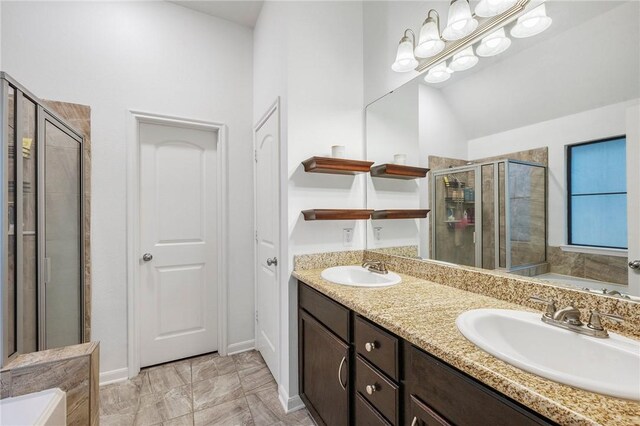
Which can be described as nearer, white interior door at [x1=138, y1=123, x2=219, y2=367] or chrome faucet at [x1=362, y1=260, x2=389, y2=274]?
chrome faucet at [x1=362, y1=260, x2=389, y2=274]

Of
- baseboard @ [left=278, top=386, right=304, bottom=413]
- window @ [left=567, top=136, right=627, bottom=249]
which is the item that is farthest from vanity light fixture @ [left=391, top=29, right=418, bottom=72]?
baseboard @ [left=278, top=386, right=304, bottom=413]

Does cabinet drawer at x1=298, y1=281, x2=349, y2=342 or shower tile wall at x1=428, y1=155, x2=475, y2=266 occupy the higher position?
shower tile wall at x1=428, y1=155, x2=475, y2=266

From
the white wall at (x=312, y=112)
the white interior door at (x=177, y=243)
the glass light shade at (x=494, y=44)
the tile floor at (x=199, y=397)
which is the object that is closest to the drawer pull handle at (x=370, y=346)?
the white wall at (x=312, y=112)

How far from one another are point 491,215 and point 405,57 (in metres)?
1.03

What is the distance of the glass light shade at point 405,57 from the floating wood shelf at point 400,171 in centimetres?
58

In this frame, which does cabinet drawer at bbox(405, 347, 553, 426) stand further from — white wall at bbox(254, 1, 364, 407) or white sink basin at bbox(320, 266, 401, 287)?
white wall at bbox(254, 1, 364, 407)

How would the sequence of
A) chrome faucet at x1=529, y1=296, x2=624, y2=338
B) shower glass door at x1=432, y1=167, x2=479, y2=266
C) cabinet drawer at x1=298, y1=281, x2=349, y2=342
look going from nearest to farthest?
chrome faucet at x1=529, y1=296, x2=624, y2=338
cabinet drawer at x1=298, y1=281, x2=349, y2=342
shower glass door at x1=432, y1=167, x2=479, y2=266

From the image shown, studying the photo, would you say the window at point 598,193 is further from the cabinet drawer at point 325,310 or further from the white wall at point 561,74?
the cabinet drawer at point 325,310

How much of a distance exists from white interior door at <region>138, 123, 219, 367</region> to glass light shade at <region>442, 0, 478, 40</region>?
76.9 inches

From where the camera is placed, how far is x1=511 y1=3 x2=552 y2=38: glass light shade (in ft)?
3.55

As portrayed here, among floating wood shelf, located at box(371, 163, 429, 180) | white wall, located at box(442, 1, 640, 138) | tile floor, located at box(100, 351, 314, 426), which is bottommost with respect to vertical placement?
tile floor, located at box(100, 351, 314, 426)

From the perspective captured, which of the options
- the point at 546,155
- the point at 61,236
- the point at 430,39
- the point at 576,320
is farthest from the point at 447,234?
the point at 61,236

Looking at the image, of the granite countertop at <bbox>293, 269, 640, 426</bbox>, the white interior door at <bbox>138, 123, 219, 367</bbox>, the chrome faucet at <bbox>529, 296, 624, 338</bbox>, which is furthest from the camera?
the white interior door at <bbox>138, 123, 219, 367</bbox>

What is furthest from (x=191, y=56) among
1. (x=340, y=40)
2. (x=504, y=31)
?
(x=504, y=31)
